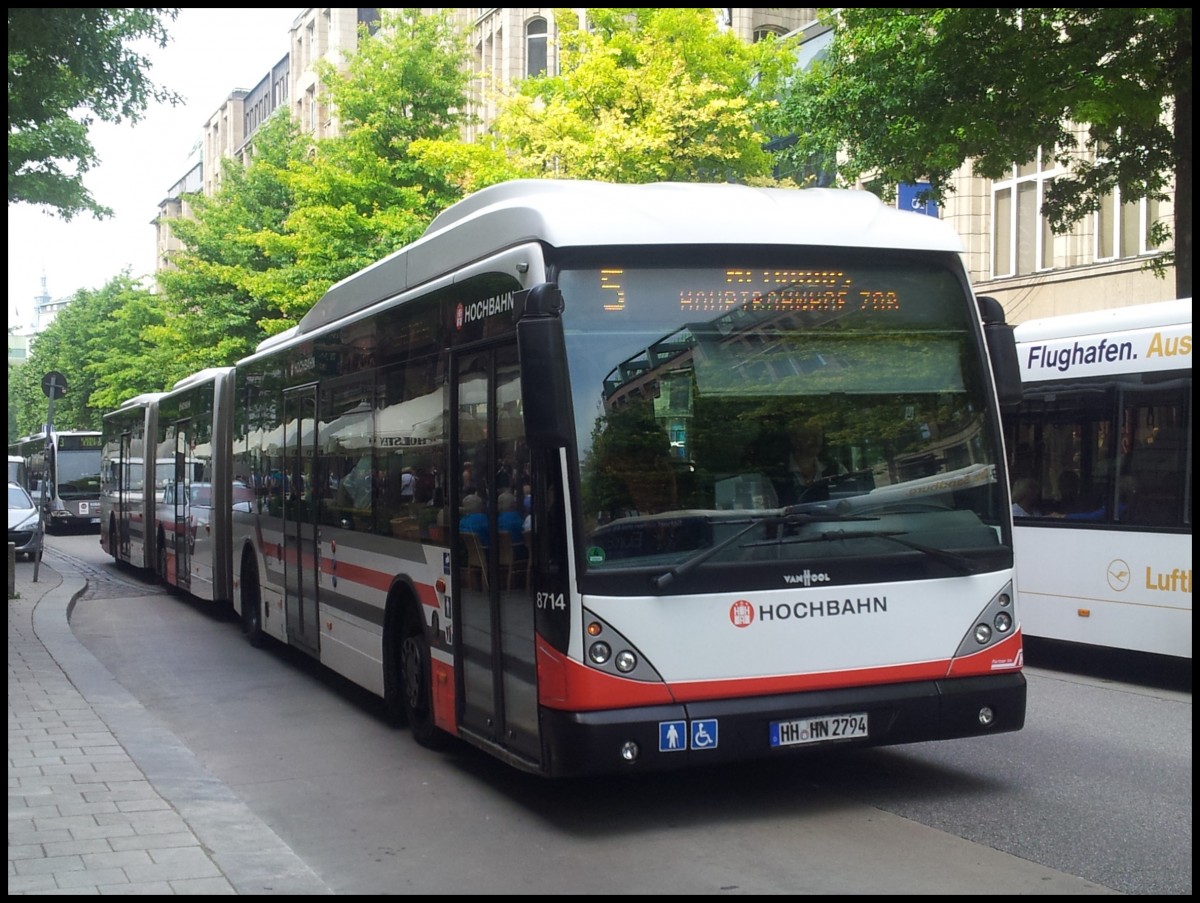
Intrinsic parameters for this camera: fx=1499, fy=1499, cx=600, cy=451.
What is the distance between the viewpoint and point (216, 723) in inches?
416

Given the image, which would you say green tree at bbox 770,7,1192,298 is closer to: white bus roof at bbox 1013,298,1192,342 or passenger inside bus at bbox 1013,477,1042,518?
white bus roof at bbox 1013,298,1192,342

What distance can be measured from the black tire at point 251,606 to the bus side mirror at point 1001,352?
890 centimetres

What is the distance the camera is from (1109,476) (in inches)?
463

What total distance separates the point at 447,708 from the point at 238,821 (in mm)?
1614

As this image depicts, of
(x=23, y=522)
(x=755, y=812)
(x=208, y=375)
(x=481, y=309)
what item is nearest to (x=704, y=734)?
(x=755, y=812)

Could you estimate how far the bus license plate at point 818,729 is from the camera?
6879 mm

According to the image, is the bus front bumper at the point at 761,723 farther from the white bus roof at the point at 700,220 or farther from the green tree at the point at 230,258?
the green tree at the point at 230,258

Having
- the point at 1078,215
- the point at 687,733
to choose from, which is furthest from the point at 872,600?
the point at 1078,215

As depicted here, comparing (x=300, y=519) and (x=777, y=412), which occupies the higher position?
(x=777, y=412)

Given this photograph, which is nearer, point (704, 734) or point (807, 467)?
point (704, 734)

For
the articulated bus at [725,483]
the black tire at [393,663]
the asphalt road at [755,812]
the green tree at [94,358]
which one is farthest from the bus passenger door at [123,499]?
the green tree at [94,358]

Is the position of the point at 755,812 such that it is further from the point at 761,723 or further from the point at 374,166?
the point at 374,166

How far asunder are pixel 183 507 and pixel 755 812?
539 inches

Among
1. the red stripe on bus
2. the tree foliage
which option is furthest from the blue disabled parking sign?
the tree foliage
